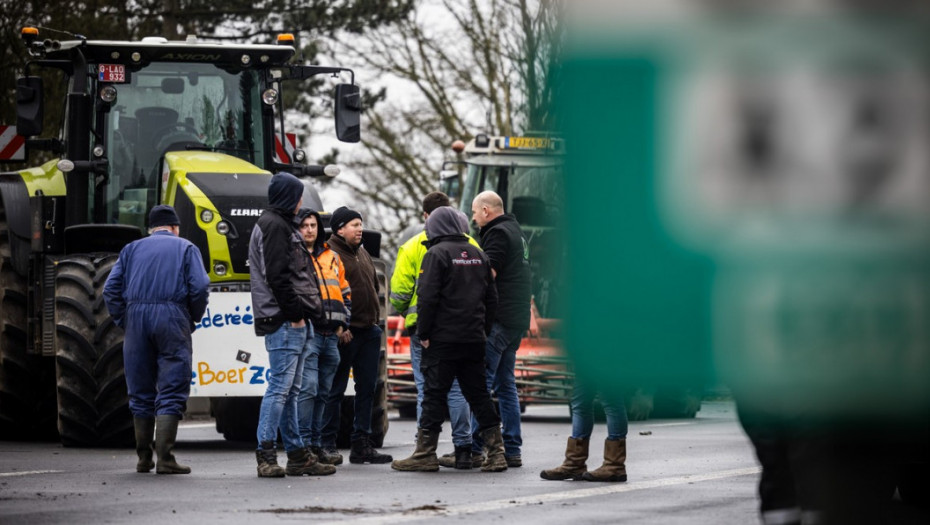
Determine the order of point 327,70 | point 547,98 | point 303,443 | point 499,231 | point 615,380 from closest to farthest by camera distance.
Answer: point 547,98 < point 615,380 < point 303,443 < point 499,231 < point 327,70

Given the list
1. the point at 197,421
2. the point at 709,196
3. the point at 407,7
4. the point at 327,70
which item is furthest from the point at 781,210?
the point at 407,7

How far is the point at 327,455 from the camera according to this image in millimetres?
11641

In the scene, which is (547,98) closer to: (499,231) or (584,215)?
(584,215)

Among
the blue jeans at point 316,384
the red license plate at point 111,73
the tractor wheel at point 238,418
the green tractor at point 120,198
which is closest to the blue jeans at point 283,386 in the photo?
the blue jeans at point 316,384

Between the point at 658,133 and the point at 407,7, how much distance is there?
29897 mm

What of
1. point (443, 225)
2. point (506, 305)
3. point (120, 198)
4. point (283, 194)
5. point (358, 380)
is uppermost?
point (283, 194)

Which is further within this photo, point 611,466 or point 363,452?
point 363,452

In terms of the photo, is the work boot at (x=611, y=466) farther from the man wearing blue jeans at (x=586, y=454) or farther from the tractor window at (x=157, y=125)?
the tractor window at (x=157, y=125)

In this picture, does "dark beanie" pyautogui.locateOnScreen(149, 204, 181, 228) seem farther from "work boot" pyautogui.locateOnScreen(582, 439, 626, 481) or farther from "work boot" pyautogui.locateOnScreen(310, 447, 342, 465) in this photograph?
"work boot" pyautogui.locateOnScreen(582, 439, 626, 481)

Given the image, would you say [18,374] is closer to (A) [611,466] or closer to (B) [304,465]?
(B) [304,465]

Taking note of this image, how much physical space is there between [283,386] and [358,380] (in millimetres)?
1693

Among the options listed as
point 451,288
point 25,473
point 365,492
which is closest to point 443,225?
point 451,288

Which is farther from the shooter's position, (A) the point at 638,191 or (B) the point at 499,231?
(B) the point at 499,231

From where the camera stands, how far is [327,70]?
1348cm
